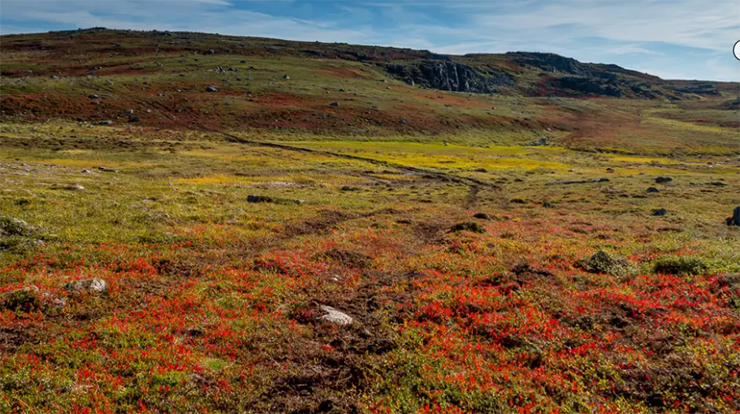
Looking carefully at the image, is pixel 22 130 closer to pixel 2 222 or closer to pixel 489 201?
pixel 2 222

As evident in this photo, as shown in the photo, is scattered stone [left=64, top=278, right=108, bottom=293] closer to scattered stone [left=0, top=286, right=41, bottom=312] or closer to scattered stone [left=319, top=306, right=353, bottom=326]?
scattered stone [left=0, top=286, right=41, bottom=312]


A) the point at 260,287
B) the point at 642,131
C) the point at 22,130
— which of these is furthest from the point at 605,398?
the point at 642,131

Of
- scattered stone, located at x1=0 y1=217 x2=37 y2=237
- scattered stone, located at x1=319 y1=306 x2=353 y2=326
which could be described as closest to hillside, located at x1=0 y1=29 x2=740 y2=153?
scattered stone, located at x1=0 y1=217 x2=37 y2=237

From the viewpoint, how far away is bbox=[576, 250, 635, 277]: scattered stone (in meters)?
18.2

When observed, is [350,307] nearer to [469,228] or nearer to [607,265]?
[607,265]

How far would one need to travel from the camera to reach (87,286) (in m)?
14.2

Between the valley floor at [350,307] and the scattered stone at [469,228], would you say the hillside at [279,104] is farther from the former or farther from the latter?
the scattered stone at [469,228]

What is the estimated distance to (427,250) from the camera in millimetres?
22797

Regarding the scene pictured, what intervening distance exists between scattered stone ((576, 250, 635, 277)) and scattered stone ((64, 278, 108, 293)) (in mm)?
20021

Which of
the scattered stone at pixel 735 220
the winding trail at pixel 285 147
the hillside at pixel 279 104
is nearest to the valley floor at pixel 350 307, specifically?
the scattered stone at pixel 735 220

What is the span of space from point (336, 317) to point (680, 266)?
49.8 feet

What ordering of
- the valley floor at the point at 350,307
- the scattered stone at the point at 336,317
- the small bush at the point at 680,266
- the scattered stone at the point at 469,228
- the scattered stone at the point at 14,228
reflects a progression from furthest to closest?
the scattered stone at the point at 469,228
the scattered stone at the point at 14,228
the small bush at the point at 680,266
the scattered stone at the point at 336,317
the valley floor at the point at 350,307

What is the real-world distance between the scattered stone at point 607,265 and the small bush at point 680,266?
42.2 inches

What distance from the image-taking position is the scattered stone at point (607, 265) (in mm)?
18156
